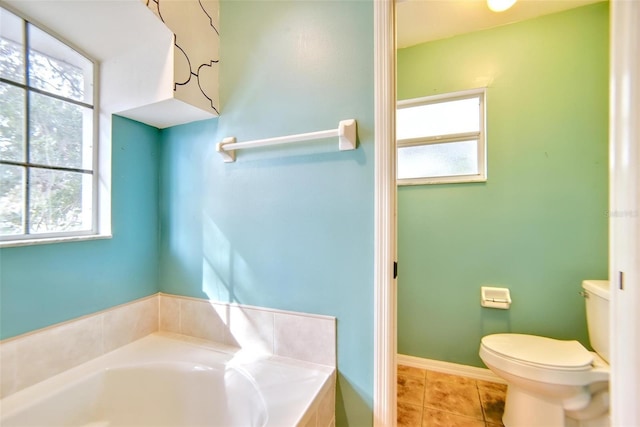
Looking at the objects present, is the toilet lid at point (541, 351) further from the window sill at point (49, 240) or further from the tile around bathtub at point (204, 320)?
the window sill at point (49, 240)

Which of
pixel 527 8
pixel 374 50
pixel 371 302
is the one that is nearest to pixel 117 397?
pixel 371 302

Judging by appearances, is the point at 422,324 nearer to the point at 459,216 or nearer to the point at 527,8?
the point at 459,216

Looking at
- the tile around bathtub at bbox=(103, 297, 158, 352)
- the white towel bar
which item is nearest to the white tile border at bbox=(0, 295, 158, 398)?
the tile around bathtub at bbox=(103, 297, 158, 352)

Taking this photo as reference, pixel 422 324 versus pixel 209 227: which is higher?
pixel 209 227

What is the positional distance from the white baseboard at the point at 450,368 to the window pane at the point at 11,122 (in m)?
2.31

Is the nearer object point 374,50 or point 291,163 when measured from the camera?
point 374,50

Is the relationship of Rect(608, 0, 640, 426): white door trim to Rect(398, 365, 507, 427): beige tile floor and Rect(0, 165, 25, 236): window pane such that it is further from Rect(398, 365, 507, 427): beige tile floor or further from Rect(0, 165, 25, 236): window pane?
Rect(0, 165, 25, 236): window pane

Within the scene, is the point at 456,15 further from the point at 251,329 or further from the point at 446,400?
the point at 446,400

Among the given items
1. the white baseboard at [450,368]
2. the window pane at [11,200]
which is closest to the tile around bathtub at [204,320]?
the window pane at [11,200]

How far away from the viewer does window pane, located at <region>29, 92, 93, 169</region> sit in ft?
3.42

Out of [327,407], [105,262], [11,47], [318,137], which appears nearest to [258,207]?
[318,137]

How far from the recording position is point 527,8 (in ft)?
5.31

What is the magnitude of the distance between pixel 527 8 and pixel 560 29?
0.87ft

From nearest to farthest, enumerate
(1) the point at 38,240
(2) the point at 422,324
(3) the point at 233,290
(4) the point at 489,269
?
(1) the point at 38,240 → (3) the point at 233,290 → (4) the point at 489,269 → (2) the point at 422,324
